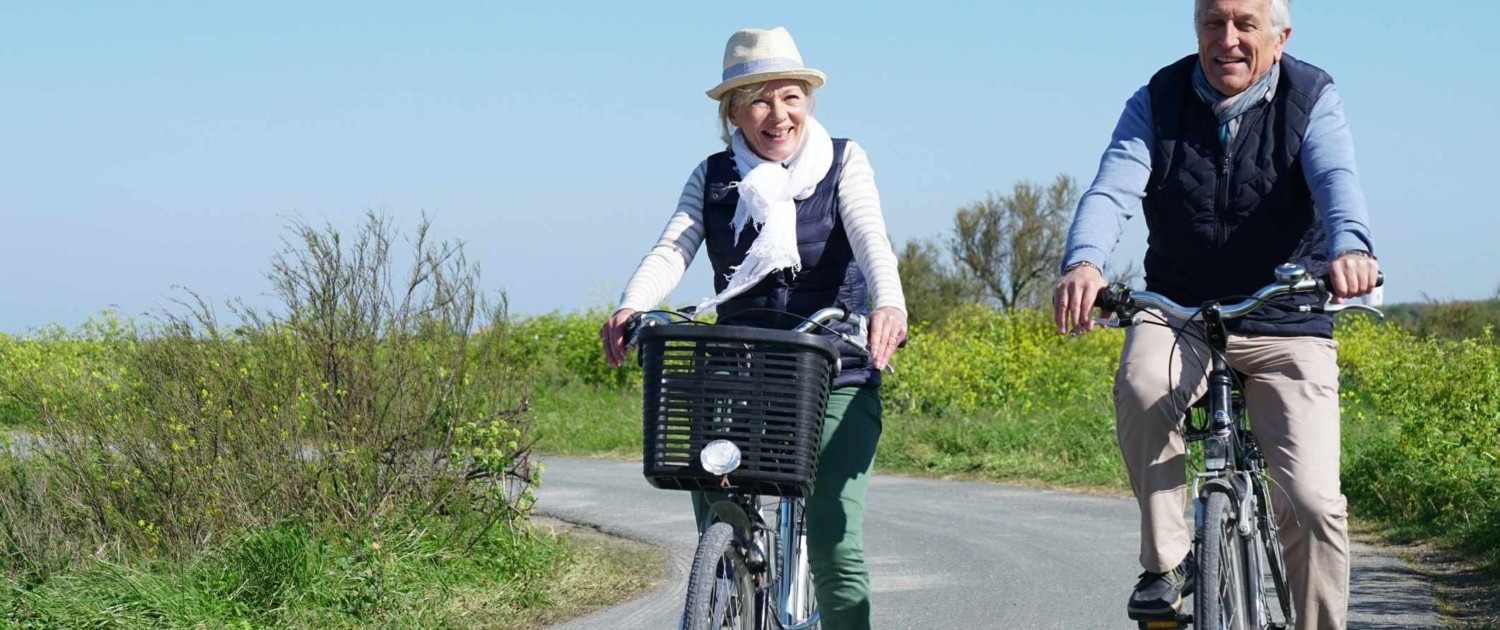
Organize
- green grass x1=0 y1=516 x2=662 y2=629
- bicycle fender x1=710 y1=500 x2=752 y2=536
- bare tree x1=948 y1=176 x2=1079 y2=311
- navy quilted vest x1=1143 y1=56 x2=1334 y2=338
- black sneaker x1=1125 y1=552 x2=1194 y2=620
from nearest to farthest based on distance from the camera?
bicycle fender x1=710 y1=500 x2=752 y2=536 < black sneaker x1=1125 y1=552 x2=1194 y2=620 < navy quilted vest x1=1143 y1=56 x2=1334 y2=338 < green grass x1=0 y1=516 x2=662 y2=629 < bare tree x1=948 y1=176 x2=1079 y2=311

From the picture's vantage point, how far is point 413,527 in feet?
24.8

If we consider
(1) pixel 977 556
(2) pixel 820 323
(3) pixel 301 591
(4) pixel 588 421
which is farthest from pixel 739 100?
(4) pixel 588 421

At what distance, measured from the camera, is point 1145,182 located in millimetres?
4457

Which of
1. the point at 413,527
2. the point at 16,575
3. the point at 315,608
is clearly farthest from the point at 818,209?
the point at 16,575

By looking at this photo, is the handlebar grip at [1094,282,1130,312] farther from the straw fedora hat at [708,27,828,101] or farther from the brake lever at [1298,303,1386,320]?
the straw fedora hat at [708,27,828,101]

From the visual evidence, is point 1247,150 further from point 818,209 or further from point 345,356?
point 345,356

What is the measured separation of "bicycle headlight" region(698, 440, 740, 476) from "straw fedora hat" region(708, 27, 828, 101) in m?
1.10

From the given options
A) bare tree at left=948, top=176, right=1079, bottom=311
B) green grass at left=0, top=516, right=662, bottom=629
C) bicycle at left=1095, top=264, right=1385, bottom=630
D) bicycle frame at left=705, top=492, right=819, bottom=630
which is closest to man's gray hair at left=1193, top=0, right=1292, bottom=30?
bicycle at left=1095, top=264, right=1385, bottom=630

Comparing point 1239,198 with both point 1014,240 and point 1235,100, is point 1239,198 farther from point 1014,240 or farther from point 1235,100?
point 1014,240

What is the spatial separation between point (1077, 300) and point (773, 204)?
85 cm

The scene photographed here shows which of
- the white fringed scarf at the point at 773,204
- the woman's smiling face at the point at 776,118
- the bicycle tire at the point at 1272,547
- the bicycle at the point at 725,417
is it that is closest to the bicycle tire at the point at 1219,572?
the bicycle tire at the point at 1272,547

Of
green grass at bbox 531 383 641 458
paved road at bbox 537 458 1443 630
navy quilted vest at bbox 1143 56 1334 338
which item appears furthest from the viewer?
green grass at bbox 531 383 641 458

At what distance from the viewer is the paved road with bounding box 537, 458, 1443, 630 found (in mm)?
7230

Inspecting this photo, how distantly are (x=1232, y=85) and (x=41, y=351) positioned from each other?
7918 mm
